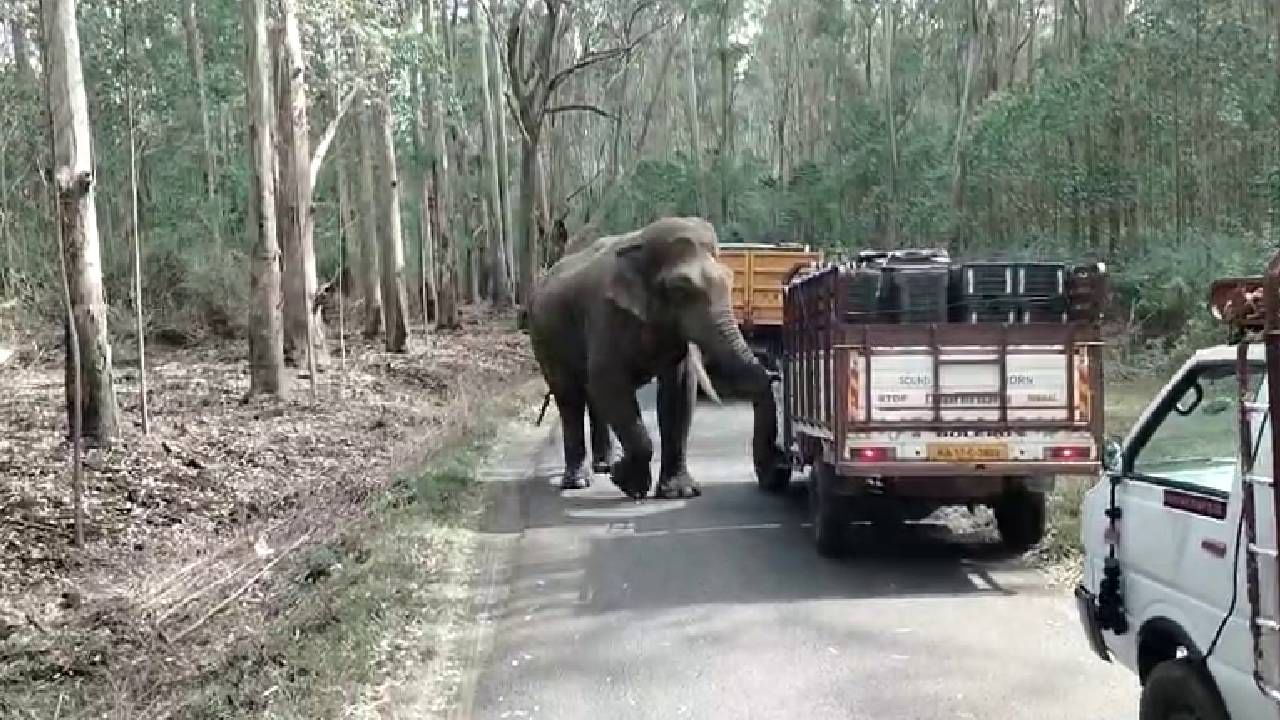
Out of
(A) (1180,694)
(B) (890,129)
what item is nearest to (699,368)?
(A) (1180,694)

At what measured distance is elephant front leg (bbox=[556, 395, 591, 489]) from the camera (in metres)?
14.5

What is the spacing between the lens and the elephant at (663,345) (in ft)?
42.0

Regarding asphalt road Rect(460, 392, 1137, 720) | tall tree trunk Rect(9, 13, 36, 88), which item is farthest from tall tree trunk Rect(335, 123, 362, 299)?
asphalt road Rect(460, 392, 1137, 720)

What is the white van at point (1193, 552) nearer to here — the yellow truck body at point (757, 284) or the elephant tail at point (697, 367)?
the elephant tail at point (697, 367)

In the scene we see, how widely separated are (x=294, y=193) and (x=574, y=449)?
10.4 metres

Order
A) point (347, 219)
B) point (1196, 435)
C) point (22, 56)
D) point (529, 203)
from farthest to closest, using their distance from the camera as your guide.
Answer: point (347, 219) → point (529, 203) → point (22, 56) → point (1196, 435)

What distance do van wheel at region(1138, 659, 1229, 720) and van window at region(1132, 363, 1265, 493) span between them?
636 millimetres

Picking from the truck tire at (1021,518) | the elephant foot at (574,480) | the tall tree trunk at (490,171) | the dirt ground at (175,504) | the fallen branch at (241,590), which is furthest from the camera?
the tall tree trunk at (490,171)

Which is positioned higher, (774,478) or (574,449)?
(574,449)

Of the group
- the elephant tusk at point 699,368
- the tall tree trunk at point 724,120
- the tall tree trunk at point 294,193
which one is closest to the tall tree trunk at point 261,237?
the tall tree trunk at point 294,193

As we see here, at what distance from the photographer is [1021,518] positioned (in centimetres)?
1054

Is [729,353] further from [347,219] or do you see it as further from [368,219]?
[347,219]

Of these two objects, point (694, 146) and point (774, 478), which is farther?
point (694, 146)

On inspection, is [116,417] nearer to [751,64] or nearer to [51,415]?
[51,415]
